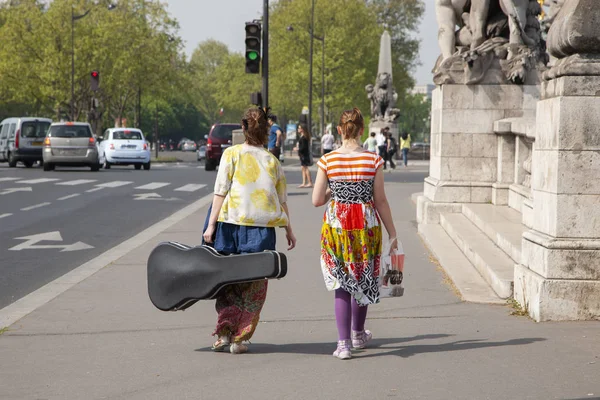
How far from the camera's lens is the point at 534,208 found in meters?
8.46

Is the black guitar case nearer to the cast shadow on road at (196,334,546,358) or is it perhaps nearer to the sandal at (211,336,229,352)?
the sandal at (211,336,229,352)

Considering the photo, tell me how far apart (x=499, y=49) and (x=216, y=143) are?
2665cm

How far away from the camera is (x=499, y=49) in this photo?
15477 mm

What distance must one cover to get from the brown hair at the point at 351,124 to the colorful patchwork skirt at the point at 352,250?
1.44 ft

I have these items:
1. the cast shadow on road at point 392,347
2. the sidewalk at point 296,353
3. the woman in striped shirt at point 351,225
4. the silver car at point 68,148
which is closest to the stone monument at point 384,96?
the silver car at point 68,148

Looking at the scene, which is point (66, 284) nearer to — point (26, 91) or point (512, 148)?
point (512, 148)

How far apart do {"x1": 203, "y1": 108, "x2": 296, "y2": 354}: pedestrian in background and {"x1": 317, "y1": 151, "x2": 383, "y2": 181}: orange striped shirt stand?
35cm

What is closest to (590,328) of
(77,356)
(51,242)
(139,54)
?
(77,356)

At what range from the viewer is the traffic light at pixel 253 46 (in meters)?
21.6

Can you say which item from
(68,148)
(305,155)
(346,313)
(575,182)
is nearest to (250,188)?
(346,313)

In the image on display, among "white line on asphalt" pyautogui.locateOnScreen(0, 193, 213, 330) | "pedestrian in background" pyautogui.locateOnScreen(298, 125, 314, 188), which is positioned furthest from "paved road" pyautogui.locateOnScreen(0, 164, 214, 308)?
"pedestrian in background" pyautogui.locateOnScreen(298, 125, 314, 188)

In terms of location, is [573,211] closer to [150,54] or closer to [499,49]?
[499,49]

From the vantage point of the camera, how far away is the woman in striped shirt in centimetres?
696

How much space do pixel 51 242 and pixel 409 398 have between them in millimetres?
9638
